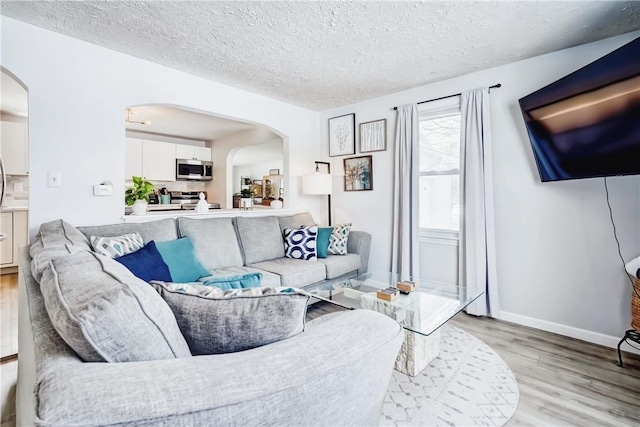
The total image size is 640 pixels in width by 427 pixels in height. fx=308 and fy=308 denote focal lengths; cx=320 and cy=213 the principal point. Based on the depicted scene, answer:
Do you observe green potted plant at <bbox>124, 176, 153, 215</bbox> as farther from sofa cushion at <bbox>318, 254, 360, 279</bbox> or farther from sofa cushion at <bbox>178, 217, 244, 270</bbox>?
sofa cushion at <bbox>318, 254, 360, 279</bbox>

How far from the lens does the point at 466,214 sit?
9.95 feet

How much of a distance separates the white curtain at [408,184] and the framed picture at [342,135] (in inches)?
28.0

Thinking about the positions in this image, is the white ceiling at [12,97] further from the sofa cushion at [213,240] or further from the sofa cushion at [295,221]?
the sofa cushion at [295,221]

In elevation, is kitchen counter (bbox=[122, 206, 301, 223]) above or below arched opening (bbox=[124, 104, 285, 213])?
below

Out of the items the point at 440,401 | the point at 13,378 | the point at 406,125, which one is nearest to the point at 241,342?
the point at 440,401

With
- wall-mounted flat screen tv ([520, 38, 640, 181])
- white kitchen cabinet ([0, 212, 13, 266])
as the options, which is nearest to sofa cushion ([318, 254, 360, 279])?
wall-mounted flat screen tv ([520, 38, 640, 181])

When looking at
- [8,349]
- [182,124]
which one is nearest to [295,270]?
[8,349]

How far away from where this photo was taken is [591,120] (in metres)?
2.05

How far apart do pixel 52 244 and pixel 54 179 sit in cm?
106

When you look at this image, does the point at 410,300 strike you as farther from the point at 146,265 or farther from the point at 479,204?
the point at 146,265

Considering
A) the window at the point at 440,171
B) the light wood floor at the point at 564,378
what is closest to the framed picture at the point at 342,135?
the window at the point at 440,171

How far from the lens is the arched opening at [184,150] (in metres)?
4.84

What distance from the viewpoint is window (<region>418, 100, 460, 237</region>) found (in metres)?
3.30

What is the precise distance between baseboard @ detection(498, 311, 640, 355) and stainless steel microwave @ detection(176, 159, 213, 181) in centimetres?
536
